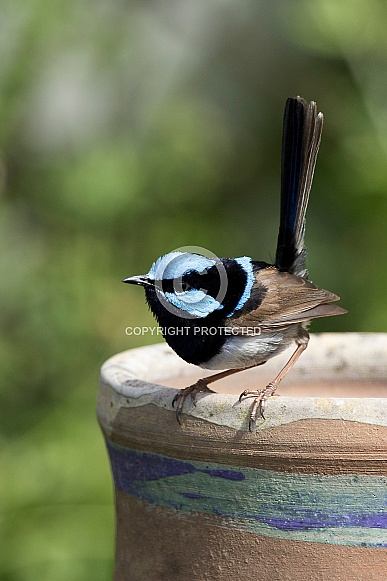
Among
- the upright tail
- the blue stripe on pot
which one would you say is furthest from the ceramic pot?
the upright tail

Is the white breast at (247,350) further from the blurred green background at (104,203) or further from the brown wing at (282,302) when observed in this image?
the blurred green background at (104,203)

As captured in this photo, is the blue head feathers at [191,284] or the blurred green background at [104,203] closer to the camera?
the blue head feathers at [191,284]

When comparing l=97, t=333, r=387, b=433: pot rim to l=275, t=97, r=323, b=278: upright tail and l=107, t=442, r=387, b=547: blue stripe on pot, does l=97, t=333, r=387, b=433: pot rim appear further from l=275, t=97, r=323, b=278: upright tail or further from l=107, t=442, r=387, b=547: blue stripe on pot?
l=275, t=97, r=323, b=278: upright tail

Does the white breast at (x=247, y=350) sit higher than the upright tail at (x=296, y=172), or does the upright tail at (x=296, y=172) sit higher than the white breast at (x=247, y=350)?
the upright tail at (x=296, y=172)

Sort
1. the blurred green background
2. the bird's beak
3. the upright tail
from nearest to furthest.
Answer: the bird's beak
the upright tail
the blurred green background

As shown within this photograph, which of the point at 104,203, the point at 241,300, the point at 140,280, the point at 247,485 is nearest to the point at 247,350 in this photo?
the point at 241,300

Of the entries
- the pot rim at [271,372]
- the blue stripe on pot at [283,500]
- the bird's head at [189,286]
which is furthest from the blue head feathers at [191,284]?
the blue stripe on pot at [283,500]
